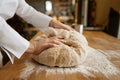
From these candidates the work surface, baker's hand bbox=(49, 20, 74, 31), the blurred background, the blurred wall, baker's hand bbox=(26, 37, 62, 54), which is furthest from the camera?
the blurred wall

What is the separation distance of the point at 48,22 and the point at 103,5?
82cm

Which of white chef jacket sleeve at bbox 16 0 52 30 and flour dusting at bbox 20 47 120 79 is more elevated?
white chef jacket sleeve at bbox 16 0 52 30

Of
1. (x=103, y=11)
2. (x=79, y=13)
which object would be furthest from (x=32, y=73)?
(x=103, y=11)

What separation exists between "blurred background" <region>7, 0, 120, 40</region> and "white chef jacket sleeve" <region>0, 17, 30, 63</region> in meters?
0.80

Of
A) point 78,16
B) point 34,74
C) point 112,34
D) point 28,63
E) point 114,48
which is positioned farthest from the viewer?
point 78,16

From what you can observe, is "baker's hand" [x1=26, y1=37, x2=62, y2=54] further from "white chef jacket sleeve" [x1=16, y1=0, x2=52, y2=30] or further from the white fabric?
"white chef jacket sleeve" [x1=16, y1=0, x2=52, y2=30]

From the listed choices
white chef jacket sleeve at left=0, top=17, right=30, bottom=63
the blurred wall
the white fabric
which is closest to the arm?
the white fabric

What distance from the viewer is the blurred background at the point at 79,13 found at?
1687 millimetres

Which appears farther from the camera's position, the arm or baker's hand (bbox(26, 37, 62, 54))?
the arm

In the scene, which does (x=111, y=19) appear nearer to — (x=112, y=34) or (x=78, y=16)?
(x=112, y=34)

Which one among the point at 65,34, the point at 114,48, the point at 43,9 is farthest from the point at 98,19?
the point at 65,34

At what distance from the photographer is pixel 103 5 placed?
1.83 metres

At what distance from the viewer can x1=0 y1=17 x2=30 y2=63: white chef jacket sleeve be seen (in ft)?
2.67

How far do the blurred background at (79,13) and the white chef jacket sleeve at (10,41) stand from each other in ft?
2.63
